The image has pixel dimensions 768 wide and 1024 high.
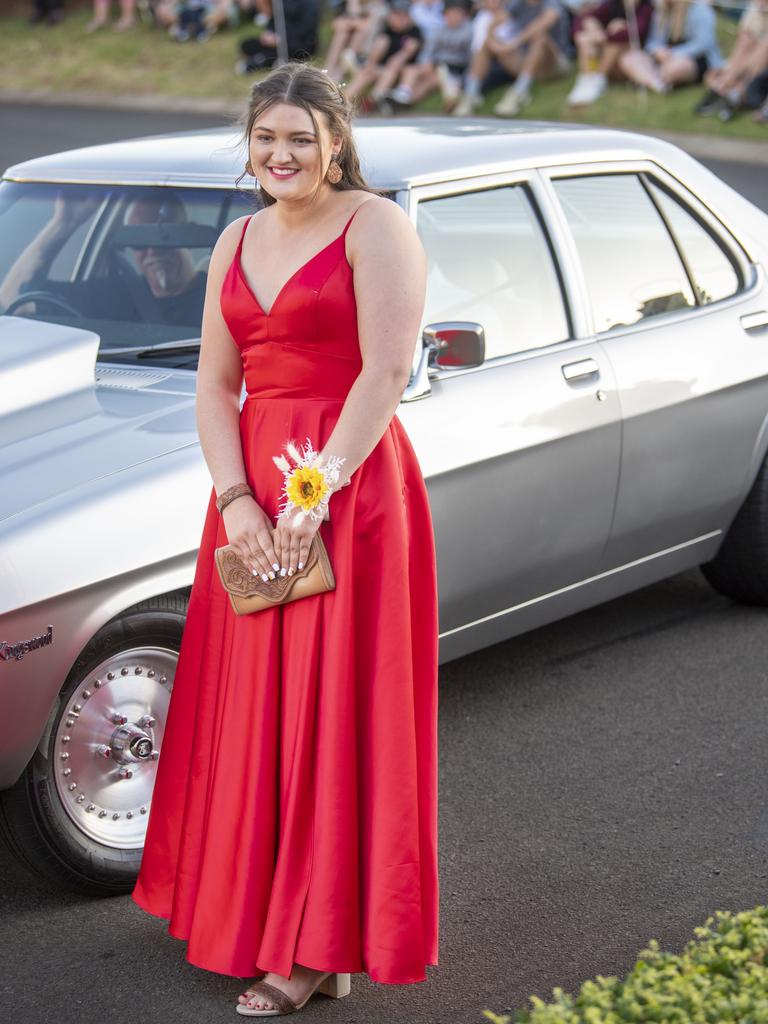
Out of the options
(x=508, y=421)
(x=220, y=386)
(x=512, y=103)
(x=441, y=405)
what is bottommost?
(x=512, y=103)

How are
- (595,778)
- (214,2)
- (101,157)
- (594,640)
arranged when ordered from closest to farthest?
(595,778)
(101,157)
(594,640)
(214,2)

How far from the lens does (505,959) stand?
3.56 meters

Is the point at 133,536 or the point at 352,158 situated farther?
the point at 133,536

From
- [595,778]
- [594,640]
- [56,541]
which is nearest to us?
[56,541]

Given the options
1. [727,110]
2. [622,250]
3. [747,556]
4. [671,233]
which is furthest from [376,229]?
[727,110]

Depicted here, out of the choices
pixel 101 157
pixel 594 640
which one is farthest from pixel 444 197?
pixel 594 640

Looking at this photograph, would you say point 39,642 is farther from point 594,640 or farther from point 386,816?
point 594,640

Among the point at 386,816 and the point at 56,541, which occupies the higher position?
the point at 56,541

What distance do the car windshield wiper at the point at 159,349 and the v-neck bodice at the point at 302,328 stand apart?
1.12 m

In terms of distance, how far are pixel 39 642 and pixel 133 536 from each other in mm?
359

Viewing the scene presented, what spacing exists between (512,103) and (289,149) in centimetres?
1623

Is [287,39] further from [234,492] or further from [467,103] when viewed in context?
[234,492]

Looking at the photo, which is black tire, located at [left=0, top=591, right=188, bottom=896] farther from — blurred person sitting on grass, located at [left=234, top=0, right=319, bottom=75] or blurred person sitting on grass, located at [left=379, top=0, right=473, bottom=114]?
blurred person sitting on grass, located at [left=379, top=0, right=473, bottom=114]

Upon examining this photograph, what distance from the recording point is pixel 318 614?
125 inches
